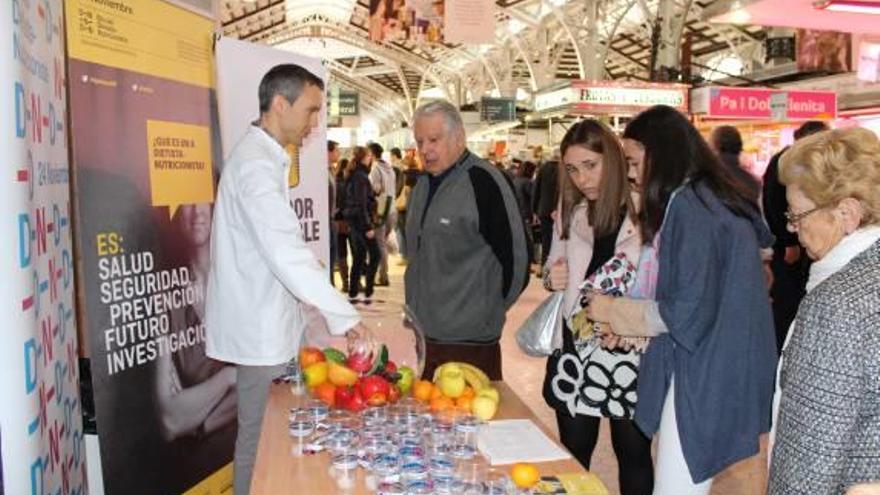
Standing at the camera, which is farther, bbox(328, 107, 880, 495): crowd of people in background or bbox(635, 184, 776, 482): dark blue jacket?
bbox(635, 184, 776, 482): dark blue jacket

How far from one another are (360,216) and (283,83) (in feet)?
19.4

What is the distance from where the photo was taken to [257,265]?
246 centimetres

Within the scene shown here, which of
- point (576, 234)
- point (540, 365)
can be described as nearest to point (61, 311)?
point (576, 234)

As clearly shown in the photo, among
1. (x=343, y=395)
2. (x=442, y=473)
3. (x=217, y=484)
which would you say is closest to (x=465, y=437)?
(x=442, y=473)

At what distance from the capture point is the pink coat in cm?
242

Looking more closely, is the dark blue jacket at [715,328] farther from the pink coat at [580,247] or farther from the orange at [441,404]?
the orange at [441,404]

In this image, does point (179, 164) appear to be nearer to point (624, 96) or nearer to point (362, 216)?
point (362, 216)

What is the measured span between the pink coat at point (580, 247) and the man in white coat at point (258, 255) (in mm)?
813

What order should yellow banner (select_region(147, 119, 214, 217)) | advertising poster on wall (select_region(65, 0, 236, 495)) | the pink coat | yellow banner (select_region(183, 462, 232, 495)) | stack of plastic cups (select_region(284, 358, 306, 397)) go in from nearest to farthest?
stack of plastic cups (select_region(284, 358, 306, 397)) < the pink coat < advertising poster on wall (select_region(65, 0, 236, 495)) < yellow banner (select_region(147, 119, 214, 217)) < yellow banner (select_region(183, 462, 232, 495))

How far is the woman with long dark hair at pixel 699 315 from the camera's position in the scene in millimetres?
2051

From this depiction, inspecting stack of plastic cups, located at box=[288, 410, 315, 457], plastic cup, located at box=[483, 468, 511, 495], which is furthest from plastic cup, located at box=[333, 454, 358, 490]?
plastic cup, located at box=[483, 468, 511, 495]

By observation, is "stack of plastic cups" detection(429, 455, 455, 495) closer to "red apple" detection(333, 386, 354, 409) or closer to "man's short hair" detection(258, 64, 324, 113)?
"red apple" detection(333, 386, 354, 409)

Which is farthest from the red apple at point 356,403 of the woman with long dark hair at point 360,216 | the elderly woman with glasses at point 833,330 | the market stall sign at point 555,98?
the market stall sign at point 555,98

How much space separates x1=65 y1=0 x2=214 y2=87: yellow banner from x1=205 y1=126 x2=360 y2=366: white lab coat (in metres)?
0.55
